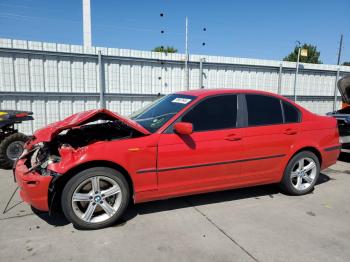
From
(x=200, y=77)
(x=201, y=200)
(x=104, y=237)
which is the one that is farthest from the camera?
(x=200, y=77)

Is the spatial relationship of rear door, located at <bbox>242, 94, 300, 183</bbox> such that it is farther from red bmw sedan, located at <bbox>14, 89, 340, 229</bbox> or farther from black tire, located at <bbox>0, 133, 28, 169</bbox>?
black tire, located at <bbox>0, 133, 28, 169</bbox>

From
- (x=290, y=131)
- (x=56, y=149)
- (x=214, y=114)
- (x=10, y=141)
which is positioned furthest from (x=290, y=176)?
(x=10, y=141)

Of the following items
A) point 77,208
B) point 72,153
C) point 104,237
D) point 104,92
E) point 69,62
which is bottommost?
point 104,237

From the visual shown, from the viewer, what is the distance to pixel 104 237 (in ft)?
10.7

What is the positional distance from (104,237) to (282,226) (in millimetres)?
2109

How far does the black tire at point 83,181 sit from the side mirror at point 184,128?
2.86 feet

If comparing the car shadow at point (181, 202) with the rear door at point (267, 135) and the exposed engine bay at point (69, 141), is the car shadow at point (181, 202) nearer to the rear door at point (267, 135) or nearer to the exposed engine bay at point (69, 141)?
the rear door at point (267, 135)

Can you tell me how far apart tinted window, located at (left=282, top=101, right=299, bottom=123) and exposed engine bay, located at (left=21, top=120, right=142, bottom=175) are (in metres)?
2.32

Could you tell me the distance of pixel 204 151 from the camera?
3803 millimetres

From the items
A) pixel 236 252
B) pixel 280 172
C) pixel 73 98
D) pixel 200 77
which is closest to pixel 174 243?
pixel 236 252

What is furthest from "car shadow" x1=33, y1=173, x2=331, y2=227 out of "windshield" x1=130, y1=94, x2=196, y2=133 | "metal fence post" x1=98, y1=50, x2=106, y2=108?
"metal fence post" x1=98, y1=50, x2=106, y2=108

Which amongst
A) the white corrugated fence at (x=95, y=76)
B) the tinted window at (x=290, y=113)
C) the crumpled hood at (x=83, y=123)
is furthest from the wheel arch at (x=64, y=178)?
the white corrugated fence at (x=95, y=76)

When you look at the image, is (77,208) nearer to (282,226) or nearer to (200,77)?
(282,226)

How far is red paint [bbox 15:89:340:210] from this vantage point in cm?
332
